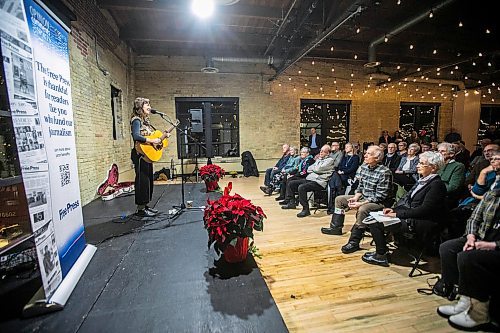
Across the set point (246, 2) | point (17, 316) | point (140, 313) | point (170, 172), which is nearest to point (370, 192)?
point (140, 313)

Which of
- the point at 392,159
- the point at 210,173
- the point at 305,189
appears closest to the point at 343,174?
the point at 305,189

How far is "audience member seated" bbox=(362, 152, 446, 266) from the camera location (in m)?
2.35

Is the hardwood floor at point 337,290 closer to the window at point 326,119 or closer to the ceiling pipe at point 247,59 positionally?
the ceiling pipe at point 247,59

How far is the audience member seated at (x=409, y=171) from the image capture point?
4250 mm

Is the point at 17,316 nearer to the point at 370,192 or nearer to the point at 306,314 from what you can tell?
the point at 306,314

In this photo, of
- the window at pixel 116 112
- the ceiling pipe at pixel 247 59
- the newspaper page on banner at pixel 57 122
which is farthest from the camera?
the ceiling pipe at pixel 247 59

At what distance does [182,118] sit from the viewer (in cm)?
906

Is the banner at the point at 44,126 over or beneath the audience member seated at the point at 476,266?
over

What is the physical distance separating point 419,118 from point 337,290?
11.1 metres

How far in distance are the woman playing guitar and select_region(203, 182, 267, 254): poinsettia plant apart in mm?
1541

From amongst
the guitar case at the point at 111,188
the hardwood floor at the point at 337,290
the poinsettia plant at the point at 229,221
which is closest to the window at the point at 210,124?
the guitar case at the point at 111,188

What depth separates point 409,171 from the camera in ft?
14.4

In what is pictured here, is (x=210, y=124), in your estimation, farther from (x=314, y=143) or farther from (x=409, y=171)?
(x=409, y=171)

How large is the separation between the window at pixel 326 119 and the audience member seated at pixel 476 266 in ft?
26.5
